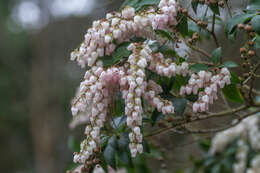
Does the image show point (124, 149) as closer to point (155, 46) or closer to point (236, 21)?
point (155, 46)

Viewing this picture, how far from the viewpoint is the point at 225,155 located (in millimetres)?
1940

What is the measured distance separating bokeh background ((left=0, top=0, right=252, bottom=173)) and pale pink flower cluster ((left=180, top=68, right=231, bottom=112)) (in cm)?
584

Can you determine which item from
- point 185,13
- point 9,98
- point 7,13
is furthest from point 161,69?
point 7,13

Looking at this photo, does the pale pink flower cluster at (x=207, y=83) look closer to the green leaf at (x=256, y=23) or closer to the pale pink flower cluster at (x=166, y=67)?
the pale pink flower cluster at (x=166, y=67)

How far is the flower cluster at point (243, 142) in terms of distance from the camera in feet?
6.01

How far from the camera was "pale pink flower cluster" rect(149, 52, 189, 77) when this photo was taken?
2.83 feet

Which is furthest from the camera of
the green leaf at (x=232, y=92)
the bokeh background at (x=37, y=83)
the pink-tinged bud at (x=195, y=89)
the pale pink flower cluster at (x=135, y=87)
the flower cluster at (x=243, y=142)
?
the bokeh background at (x=37, y=83)

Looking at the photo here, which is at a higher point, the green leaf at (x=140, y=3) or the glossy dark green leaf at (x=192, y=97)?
the green leaf at (x=140, y=3)

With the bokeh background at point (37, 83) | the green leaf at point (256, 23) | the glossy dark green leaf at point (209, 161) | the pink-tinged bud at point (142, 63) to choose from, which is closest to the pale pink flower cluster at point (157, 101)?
the pink-tinged bud at point (142, 63)

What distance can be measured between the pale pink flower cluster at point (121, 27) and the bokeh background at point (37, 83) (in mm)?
5700

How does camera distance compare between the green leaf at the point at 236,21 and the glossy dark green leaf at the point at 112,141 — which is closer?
the green leaf at the point at 236,21

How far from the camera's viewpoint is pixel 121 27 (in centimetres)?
Answer: 90

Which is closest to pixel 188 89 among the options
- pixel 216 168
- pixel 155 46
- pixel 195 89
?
pixel 195 89

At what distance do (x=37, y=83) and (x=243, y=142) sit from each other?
6078 millimetres
